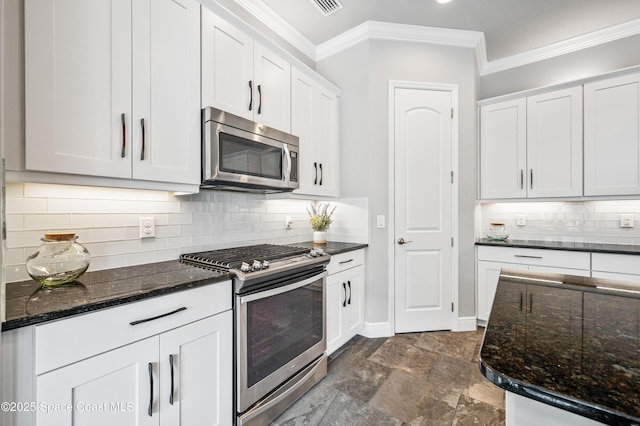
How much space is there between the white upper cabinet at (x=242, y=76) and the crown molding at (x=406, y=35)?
3.22 feet

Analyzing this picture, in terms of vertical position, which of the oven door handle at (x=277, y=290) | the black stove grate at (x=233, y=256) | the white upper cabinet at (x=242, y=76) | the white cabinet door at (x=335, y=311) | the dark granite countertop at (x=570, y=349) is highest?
the white upper cabinet at (x=242, y=76)

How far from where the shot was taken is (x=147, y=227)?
66.2 inches

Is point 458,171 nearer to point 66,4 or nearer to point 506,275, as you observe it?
point 506,275

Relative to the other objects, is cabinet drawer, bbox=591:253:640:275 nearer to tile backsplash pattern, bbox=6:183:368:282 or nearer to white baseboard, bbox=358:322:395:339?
white baseboard, bbox=358:322:395:339

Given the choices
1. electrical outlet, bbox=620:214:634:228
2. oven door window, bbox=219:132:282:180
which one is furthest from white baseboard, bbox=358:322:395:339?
electrical outlet, bbox=620:214:634:228

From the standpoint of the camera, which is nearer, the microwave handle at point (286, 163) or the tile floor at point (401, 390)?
the tile floor at point (401, 390)

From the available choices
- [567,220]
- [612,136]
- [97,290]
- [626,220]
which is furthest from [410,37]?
[97,290]

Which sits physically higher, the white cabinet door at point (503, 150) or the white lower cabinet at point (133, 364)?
the white cabinet door at point (503, 150)

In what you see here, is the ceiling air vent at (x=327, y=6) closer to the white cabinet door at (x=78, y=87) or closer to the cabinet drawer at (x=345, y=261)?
the white cabinet door at (x=78, y=87)

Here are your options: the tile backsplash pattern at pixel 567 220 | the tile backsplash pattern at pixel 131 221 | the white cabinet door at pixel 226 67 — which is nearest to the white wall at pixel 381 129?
the tile backsplash pattern at pixel 567 220

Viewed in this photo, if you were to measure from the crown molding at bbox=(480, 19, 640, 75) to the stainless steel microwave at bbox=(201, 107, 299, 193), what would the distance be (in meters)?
2.82

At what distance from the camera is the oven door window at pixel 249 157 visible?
5.64ft

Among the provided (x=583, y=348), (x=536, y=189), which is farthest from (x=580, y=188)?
(x=583, y=348)

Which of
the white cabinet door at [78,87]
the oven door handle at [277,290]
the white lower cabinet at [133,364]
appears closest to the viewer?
the white lower cabinet at [133,364]
